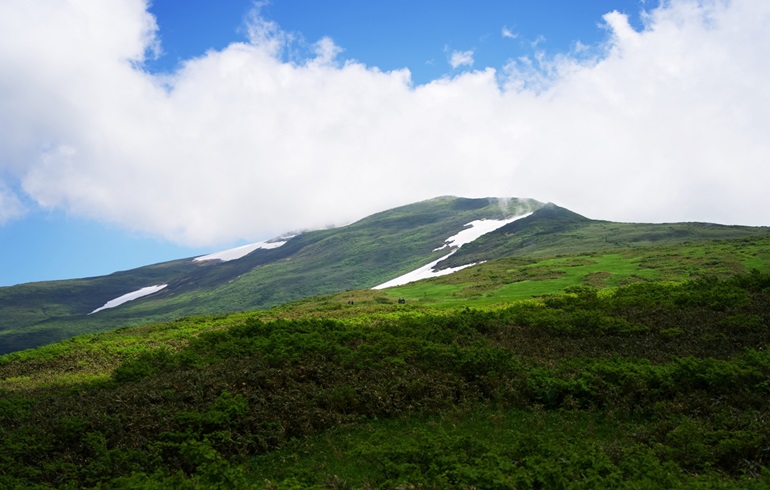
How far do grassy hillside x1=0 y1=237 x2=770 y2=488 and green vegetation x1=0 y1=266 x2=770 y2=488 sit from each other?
61 millimetres

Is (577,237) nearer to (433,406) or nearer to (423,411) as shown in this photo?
(433,406)

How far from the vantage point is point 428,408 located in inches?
641

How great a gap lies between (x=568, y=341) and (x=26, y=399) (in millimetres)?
21678

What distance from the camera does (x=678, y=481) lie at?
32.2ft

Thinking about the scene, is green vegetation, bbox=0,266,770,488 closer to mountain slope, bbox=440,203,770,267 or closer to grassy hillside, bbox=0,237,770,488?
grassy hillside, bbox=0,237,770,488

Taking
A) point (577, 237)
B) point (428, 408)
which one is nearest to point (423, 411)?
point (428, 408)

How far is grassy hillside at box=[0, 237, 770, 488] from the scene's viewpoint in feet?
37.0

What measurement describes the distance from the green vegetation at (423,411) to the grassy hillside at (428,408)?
61 millimetres

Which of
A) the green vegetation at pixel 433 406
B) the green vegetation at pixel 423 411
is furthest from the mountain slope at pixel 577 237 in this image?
the green vegetation at pixel 423 411

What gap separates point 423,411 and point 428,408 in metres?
0.22

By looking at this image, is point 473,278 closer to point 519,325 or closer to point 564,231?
point 519,325

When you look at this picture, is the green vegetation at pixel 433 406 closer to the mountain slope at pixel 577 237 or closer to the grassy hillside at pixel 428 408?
the grassy hillside at pixel 428 408

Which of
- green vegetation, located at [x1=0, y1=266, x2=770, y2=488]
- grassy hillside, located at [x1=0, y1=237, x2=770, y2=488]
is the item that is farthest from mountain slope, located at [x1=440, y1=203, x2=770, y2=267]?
green vegetation, located at [x1=0, y1=266, x2=770, y2=488]

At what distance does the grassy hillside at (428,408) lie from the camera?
11.3 m
